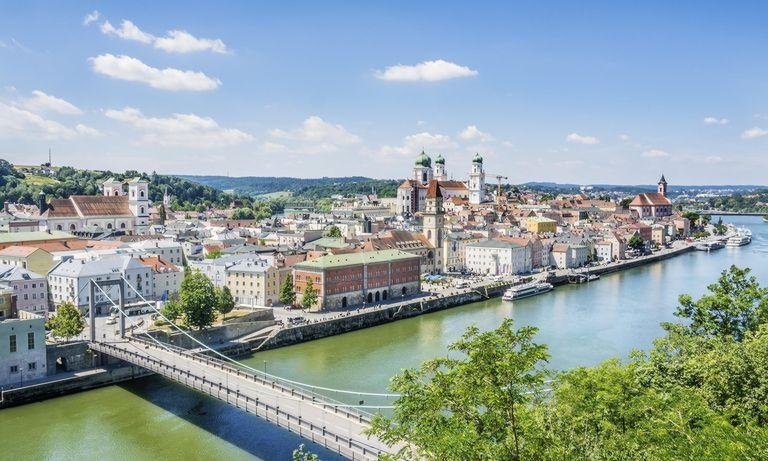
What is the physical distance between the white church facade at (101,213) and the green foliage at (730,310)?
4557cm

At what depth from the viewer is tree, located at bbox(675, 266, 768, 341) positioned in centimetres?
1628

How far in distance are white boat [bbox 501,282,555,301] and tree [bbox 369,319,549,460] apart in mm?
33109

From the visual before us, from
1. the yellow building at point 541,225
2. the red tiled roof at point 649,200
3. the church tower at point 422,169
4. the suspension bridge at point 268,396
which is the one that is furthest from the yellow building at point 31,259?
the red tiled roof at point 649,200

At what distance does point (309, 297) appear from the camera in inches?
1271

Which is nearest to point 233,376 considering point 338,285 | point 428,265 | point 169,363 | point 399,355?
point 169,363

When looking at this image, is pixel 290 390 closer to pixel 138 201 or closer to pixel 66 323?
pixel 66 323

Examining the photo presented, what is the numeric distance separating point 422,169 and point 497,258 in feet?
161

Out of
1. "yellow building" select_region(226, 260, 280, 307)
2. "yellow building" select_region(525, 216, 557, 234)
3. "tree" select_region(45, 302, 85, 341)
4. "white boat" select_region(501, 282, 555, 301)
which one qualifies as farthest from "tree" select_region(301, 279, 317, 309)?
"yellow building" select_region(525, 216, 557, 234)

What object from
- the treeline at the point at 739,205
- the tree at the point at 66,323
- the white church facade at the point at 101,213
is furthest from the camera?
the treeline at the point at 739,205

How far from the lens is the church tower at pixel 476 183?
312 feet

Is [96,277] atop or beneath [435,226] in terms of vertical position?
beneath

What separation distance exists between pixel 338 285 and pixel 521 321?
9572 millimetres

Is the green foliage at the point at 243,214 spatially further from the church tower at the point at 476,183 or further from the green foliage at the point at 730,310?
the green foliage at the point at 730,310

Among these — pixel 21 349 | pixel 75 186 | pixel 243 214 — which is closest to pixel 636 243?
pixel 243 214
